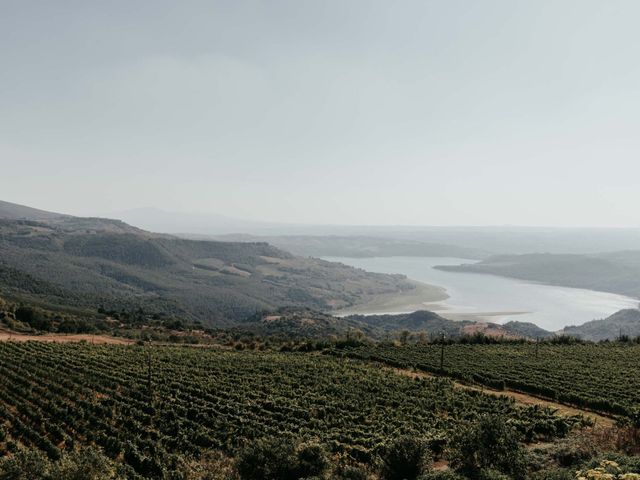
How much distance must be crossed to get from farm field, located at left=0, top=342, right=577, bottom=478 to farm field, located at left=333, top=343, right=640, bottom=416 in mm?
7339

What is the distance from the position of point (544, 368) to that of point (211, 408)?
45.0 metres

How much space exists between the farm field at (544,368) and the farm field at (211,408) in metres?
7.34

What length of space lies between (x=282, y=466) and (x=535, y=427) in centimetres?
2114

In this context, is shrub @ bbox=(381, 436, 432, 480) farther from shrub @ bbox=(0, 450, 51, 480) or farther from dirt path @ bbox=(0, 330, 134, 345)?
dirt path @ bbox=(0, 330, 134, 345)

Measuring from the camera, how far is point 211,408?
37.7 m

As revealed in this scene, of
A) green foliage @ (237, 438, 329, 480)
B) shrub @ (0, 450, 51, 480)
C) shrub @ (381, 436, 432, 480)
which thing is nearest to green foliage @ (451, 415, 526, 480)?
shrub @ (381, 436, 432, 480)

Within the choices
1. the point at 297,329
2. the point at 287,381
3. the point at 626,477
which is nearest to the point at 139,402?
the point at 287,381

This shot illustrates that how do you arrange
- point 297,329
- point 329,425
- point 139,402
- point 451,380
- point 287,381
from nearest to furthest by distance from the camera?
point 329,425
point 139,402
point 287,381
point 451,380
point 297,329

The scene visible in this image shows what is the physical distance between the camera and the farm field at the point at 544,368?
44.0m

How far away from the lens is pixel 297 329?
524 feet

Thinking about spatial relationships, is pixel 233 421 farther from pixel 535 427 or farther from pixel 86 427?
pixel 535 427

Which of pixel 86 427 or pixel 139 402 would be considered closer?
pixel 86 427

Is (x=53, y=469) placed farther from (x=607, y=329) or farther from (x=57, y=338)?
(x=607, y=329)

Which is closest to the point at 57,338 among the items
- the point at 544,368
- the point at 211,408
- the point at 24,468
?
the point at 211,408
